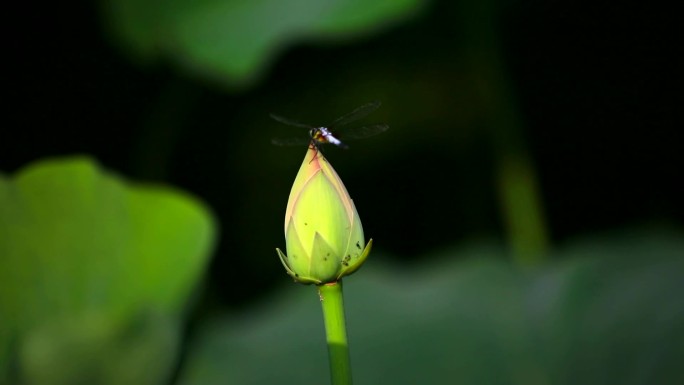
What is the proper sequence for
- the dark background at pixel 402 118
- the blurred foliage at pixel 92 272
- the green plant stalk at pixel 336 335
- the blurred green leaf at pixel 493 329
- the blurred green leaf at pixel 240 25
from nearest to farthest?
the green plant stalk at pixel 336 335
the blurred foliage at pixel 92 272
the blurred green leaf at pixel 493 329
the blurred green leaf at pixel 240 25
the dark background at pixel 402 118

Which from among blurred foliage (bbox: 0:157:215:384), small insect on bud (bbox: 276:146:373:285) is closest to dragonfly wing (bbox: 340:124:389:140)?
small insect on bud (bbox: 276:146:373:285)

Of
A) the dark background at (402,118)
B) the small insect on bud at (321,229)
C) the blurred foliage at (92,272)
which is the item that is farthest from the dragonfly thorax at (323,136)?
the dark background at (402,118)

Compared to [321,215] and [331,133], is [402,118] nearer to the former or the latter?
[331,133]

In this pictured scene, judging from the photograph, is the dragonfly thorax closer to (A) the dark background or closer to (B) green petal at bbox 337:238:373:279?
(B) green petal at bbox 337:238:373:279

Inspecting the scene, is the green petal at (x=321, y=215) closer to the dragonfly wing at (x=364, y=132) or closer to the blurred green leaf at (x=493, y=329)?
the dragonfly wing at (x=364, y=132)

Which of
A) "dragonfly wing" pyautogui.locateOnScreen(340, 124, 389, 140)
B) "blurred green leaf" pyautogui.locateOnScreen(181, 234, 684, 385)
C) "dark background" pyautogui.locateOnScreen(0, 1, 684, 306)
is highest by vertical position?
"dark background" pyautogui.locateOnScreen(0, 1, 684, 306)
